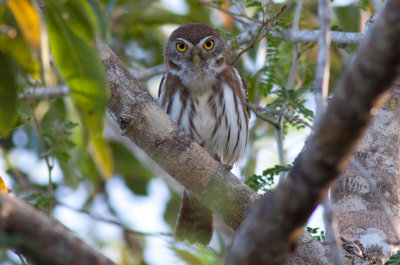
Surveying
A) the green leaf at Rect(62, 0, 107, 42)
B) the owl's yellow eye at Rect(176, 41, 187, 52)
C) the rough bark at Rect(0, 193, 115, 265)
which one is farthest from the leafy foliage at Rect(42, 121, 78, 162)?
the rough bark at Rect(0, 193, 115, 265)

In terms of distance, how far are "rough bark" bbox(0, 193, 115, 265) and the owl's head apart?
3213 mm

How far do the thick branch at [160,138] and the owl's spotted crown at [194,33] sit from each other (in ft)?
6.53

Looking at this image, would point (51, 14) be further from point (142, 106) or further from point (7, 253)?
point (7, 253)

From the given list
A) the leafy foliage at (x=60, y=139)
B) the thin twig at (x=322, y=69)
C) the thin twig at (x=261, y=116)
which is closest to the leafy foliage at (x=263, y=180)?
the thin twig at (x=261, y=116)

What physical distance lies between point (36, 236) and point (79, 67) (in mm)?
722

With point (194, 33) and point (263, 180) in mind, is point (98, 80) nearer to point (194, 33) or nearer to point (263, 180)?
point (263, 180)

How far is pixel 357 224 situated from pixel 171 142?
138 centimetres

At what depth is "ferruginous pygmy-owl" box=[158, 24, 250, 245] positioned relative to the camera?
4594mm

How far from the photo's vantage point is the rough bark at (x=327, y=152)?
5.43 ft

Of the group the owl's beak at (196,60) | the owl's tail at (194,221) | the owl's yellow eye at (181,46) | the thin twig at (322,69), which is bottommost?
the thin twig at (322,69)

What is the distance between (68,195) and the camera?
18.7 ft

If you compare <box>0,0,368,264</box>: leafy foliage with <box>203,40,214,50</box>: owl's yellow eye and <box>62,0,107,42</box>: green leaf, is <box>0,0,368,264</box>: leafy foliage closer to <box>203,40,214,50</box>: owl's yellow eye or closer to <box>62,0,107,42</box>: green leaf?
<box>62,0,107,42</box>: green leaf

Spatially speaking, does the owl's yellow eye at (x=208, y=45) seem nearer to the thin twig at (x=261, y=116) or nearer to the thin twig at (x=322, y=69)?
the thin twig at (x=261, y=116)

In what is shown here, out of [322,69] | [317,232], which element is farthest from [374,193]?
[322,69]
